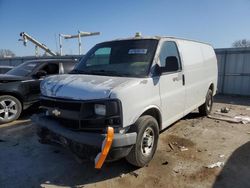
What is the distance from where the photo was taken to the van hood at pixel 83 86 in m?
3.10

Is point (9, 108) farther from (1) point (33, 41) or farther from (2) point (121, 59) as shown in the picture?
(1) point (33, 41)

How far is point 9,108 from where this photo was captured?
6.35 metres

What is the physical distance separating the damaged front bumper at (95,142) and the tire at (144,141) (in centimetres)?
18

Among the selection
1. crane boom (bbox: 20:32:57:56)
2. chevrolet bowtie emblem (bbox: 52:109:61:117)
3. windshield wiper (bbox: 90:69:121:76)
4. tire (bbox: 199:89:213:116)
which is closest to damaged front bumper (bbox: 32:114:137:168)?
chevrolet bowtie emblem (bbox: 52:109:61:117)

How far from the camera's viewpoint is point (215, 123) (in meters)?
6.35

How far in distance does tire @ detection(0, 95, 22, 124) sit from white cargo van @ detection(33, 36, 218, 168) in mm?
2902

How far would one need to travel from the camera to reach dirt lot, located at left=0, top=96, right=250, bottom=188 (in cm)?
341

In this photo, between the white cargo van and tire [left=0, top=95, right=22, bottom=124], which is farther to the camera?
tire [left=0, top=95, right=22, bottom=124]

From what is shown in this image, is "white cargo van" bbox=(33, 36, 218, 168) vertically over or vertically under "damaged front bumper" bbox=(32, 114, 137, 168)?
over

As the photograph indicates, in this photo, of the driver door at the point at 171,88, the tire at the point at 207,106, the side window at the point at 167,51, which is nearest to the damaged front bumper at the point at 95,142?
the driver door at the point at 171,88

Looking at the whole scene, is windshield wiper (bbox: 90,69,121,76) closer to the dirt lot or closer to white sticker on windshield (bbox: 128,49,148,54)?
white sticker on windshield (bbox: 128,49,148,54)

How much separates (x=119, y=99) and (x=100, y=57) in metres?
1.79

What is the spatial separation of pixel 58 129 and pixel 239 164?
3.09 m

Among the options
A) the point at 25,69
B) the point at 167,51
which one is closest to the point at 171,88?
the point at 167,51
